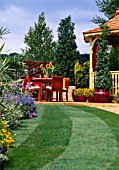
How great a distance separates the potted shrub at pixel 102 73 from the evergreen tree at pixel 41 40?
17.6 m

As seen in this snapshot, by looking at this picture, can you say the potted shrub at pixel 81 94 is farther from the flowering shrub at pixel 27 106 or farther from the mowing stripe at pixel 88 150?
the mowing stripe at pixel 88 150

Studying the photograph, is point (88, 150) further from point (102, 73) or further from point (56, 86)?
point (102, 73)

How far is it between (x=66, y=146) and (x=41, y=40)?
25864mm

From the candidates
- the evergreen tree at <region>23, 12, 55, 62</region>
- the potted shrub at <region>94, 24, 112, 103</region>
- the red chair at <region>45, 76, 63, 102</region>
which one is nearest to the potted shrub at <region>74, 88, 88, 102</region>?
the potted shrub at <region>94, 24, 112, 103</region>

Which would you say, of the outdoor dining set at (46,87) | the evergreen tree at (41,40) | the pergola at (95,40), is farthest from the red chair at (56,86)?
the evergreen tree at (41,40)

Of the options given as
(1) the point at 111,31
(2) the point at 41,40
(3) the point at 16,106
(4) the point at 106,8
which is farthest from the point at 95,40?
(2) the point at 41,40

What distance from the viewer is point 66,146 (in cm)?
541

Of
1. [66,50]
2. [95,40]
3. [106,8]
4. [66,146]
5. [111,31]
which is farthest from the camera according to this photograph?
[106,8]

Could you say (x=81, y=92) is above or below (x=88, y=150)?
above

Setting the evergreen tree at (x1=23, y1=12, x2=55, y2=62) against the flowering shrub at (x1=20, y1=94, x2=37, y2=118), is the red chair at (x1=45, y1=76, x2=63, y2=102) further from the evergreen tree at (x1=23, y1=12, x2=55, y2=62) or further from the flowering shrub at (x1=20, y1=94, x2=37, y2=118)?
the evergreen tree at (x1=23, y1=12, x2=55, y2=62)

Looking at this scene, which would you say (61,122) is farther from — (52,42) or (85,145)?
(52,42)

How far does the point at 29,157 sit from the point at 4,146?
39 centimetres

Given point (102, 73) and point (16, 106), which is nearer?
point (16, 106)

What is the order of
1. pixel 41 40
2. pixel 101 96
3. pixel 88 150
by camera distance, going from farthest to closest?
pixel 41 40 → pixel 101 96 → pixel 88 150
